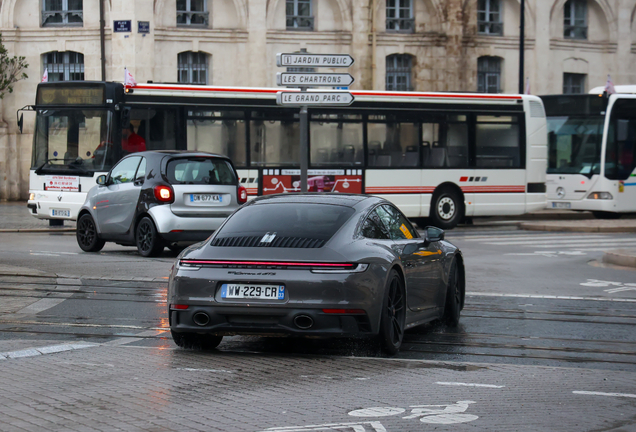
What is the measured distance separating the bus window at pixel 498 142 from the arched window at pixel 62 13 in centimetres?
1865

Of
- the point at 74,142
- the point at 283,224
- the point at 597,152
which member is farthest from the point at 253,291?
the point at 597,152

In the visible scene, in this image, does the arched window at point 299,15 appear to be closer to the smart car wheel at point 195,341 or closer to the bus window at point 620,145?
the bus window at point 620,145

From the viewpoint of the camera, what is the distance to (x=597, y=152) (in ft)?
87.7

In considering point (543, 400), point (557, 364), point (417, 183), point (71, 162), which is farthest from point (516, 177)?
point (543, 400)

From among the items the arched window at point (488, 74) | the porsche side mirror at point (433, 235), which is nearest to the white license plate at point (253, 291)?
the porsche side mirror at point (433, 235)

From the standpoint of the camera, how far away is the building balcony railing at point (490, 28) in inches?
1594

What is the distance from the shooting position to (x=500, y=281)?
13.5 metres

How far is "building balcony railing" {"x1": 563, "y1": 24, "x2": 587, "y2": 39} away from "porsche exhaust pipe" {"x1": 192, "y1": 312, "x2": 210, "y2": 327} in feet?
122

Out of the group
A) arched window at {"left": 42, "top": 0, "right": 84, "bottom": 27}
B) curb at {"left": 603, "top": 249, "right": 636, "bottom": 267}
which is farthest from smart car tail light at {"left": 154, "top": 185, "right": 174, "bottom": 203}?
arched window at {"left": 42, "top": 0, "right": 84, "bottom": 27}

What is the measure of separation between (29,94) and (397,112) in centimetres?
1879

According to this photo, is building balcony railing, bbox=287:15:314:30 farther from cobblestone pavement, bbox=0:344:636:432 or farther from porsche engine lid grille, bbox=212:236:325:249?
cobblestone pavement, bbox=0:344:636:432

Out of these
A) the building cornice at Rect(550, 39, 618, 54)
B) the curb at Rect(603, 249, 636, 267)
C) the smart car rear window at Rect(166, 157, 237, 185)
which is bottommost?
the curb at Rect(603, 249, 636, 267)

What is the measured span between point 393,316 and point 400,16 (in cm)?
3323

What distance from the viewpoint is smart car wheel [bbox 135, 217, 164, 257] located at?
1530 cm
